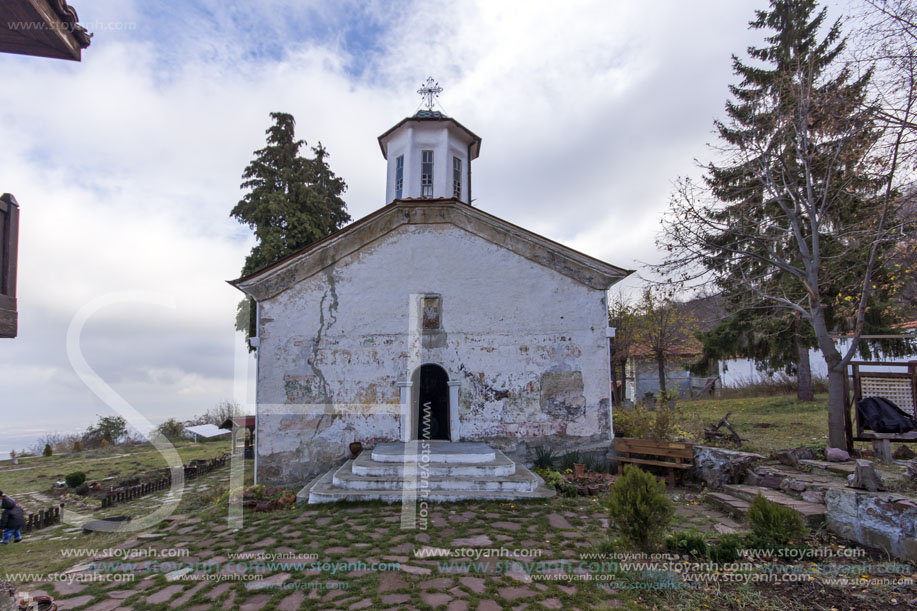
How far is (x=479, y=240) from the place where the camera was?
1091 centimetres

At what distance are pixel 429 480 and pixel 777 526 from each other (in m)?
4.97

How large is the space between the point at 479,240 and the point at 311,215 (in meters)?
9.99

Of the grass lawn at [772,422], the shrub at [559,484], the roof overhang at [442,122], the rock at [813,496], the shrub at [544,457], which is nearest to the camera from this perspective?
the rock at [813,496]

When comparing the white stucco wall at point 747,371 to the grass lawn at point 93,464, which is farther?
the white stucco wall at point 747,371

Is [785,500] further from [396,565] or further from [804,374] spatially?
[804,374]

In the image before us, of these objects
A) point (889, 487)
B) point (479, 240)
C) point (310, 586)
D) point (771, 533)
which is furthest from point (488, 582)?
point (479, 240)

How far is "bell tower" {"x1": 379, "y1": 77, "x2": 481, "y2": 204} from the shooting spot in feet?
46.7

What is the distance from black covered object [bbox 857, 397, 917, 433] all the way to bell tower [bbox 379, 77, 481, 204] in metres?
10.7

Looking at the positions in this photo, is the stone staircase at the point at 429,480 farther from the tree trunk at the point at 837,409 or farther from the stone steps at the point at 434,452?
the tree trunk at the point at 837,409

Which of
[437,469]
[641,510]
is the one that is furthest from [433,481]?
[641,510]

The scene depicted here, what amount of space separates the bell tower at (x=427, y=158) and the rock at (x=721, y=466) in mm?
9458

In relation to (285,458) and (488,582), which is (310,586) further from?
(285,458)

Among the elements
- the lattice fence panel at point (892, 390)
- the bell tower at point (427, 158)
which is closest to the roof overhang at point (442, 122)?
the bell tower at point (427, 158)

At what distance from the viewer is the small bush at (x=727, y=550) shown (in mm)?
4926
